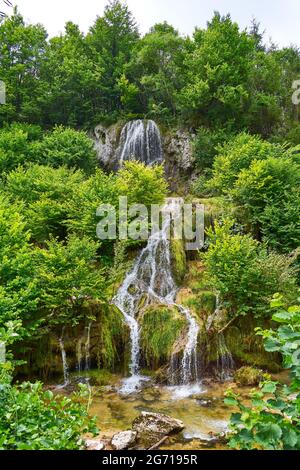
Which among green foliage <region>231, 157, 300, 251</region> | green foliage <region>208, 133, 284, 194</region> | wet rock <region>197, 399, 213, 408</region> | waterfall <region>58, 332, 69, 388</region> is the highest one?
green foliage <region>208, 133, 284, 194</region>

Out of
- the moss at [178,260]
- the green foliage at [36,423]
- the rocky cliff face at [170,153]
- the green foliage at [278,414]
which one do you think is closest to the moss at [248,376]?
the moss at [178,260]

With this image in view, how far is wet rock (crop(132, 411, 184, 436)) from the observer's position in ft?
20.9

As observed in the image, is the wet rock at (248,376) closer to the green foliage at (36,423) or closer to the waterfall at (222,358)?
the waterfall at (222,358)

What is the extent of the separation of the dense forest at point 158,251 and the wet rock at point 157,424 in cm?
33

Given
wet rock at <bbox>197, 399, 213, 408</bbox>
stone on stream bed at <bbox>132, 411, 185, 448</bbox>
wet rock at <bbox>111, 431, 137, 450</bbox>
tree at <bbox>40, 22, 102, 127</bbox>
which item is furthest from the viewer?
tree at <bbox>40, 22, 102, 127</bbox>

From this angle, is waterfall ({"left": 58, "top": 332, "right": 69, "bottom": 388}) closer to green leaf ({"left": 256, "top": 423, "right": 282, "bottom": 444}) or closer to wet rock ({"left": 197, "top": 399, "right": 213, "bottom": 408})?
wet rock ({"left": 197, "top": 399, "right": 213, "bottom": 408})

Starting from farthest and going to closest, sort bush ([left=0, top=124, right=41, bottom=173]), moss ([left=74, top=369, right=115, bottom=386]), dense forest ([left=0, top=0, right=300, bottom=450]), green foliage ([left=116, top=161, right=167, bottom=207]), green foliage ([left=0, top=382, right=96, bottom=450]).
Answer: bush ([left=0, top=124, right=41, bottom=173]) < green foliage ([left=116, top=161, right=167, bottom=207]) < moss ([left=74, top=369, right=115, bottom=386]) < dense forest ([left=0, top=0, right=300, bottom=450]) < green foliage ([left=0, top=382, right=96, bottom=450])

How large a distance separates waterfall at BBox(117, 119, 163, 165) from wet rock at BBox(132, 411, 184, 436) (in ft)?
51.0

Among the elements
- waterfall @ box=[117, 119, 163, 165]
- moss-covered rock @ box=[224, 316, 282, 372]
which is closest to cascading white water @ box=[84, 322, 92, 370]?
moss-covered rock @ box=[224, 316, 282, 372]

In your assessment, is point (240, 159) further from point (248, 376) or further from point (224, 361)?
point (248, 376)

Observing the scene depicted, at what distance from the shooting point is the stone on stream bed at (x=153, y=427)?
6.20m

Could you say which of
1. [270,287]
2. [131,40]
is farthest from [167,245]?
[131,40]

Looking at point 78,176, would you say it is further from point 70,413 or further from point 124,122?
point 70,413

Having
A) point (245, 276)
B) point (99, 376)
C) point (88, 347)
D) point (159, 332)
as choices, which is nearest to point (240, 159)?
point (245, 276)
